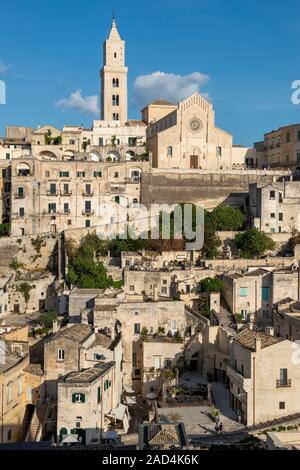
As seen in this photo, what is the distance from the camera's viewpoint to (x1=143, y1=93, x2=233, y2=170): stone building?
4812 cm

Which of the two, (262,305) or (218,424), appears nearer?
(218,424)

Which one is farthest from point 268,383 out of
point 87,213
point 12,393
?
point 87,213

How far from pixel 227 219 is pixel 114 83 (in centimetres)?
2741

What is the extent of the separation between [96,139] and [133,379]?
3137 cm

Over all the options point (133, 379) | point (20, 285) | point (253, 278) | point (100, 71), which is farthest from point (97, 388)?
point (100, 71)

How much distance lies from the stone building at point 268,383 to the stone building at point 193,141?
28.6 metres

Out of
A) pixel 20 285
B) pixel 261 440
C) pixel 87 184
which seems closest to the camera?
pixel 261 440

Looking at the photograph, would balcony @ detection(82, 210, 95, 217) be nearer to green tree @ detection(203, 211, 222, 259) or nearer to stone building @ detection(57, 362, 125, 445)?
green tree @ detection(203, 211, 222, 259)

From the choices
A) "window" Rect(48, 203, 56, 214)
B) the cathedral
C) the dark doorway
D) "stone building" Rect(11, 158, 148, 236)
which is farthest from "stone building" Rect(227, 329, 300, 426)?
the dark doorway

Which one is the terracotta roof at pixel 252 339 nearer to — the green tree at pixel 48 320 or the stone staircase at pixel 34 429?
the stone staircase at pixel 34 429

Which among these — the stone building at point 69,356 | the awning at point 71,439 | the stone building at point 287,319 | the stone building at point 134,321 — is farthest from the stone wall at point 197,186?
the awning at point 71,439

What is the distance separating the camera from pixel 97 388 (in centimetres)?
1939

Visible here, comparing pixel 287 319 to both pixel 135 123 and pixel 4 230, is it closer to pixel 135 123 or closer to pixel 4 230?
pixel 4 230

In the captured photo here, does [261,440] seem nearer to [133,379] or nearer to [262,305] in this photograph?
[133,379]
